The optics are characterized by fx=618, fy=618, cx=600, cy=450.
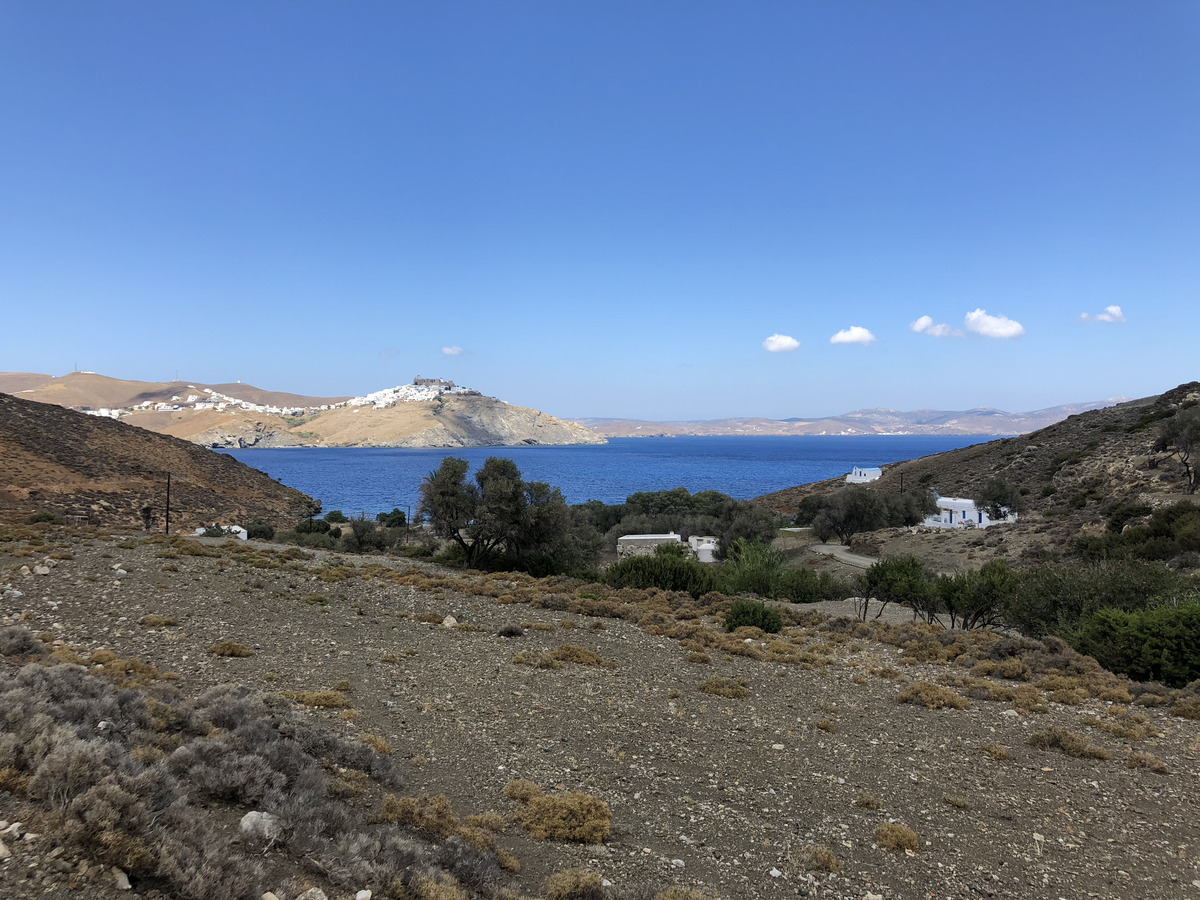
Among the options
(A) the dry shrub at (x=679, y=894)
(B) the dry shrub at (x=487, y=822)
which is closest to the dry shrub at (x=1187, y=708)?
(A) the dry shrub at (x=679, y=894)

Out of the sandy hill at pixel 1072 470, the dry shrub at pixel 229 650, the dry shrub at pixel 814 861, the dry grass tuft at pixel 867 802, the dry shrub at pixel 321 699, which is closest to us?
the dry shrub at pixel 814 861

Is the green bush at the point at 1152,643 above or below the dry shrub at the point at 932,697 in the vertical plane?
above

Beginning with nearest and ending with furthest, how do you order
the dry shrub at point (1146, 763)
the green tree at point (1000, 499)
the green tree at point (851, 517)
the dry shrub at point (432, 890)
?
1. the dry shrub at point (432, 890)
2. the dry shrub at point (1146, 763)
3. the green tree at point (851, 517)
4. the green tree at point (1000, 499)

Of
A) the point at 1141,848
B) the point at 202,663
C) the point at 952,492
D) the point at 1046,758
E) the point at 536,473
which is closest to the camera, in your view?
the point at 1141,848

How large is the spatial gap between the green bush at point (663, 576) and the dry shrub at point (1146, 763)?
50.0 ft

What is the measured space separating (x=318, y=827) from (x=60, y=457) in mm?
57192

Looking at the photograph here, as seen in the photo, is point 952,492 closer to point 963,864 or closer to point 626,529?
point 626,529

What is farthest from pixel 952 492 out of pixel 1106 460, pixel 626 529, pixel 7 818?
pixel 7 818

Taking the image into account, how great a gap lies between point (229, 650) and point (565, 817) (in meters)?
7.42

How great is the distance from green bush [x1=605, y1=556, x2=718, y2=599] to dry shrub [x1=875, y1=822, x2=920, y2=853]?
54.3 ft

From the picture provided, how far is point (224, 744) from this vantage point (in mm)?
5082

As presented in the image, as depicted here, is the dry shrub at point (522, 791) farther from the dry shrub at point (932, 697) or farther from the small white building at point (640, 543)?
the small white building at point (640, 543)

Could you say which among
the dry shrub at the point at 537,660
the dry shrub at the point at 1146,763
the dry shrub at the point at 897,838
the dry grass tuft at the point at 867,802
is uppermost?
the dry shrub at the point at 897,838

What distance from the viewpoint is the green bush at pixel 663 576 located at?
2311 centimetres
